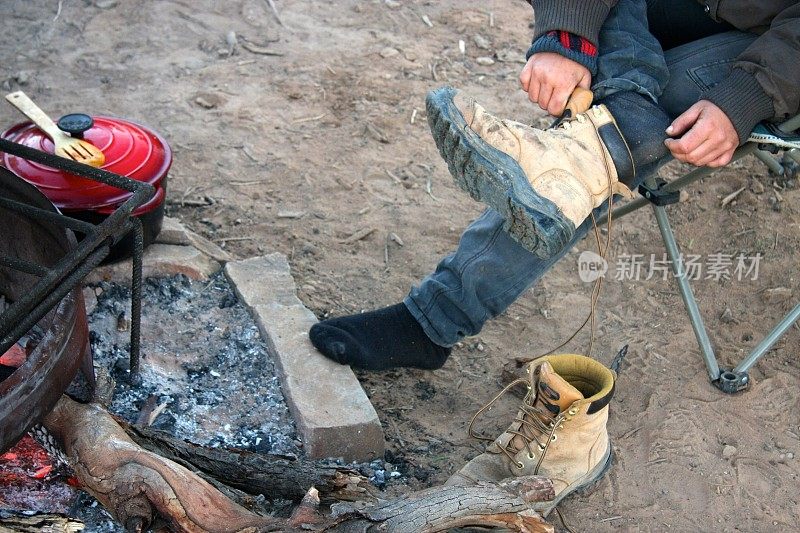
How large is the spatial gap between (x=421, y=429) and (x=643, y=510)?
0.67 m

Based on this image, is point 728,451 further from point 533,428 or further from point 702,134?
point 702,134

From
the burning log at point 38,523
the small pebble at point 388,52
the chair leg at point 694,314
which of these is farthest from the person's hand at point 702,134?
the small pebble at point 388,52

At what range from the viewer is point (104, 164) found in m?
2.45

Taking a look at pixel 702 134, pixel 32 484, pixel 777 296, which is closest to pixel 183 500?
pixel 32 484

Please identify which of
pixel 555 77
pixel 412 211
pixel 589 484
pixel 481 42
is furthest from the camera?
pixel 481 42

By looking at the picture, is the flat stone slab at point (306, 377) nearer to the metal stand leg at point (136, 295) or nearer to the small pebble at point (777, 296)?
→ the metal stand leg at point (136, 295)

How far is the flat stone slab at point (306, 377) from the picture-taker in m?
2.32

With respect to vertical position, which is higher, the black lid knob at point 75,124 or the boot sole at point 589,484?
the black lid knob at point 75,124

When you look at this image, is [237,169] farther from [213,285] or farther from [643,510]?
[643,510]

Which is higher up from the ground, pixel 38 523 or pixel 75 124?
pixel 75 124

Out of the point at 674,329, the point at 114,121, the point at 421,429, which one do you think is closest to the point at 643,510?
the point at 421,429

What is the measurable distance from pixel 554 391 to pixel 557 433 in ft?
0.43

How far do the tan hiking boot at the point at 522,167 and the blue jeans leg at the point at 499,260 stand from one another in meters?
0.24

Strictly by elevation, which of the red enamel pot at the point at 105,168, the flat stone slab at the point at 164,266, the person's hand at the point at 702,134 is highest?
the person's hand at the point at 702,134
